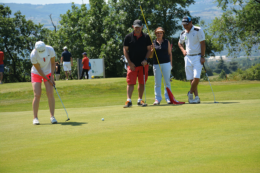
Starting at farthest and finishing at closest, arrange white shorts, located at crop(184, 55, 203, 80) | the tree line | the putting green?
the tree line → white shorts, located at crop(184, 55, 203, 80) → the putting green

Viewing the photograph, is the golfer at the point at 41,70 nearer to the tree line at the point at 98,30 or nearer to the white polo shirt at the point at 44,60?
the white polo shirt at the point at 44,60

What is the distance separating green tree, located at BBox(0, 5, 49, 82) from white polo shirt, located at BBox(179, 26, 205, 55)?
42.6m

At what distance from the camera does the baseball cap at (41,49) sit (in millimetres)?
7273

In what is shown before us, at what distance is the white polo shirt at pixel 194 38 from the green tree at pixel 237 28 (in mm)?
26427

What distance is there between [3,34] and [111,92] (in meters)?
35.1

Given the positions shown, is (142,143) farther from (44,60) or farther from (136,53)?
(136,53)

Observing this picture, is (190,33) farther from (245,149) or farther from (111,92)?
(111,92)

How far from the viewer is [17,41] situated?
50.2m

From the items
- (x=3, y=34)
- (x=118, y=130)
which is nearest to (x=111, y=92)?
(x=118, y=130)

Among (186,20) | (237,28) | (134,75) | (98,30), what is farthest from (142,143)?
(98,30)

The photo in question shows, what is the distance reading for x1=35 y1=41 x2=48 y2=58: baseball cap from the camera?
7273 millimetres

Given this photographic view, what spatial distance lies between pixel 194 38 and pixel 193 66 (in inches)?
30.7

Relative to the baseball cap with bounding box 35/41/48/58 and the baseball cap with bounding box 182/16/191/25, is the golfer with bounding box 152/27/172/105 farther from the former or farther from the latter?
the baseball cap with bounding box 35/41/48/58

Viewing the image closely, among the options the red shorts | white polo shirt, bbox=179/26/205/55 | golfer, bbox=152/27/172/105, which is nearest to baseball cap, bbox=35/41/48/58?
the red shorts
